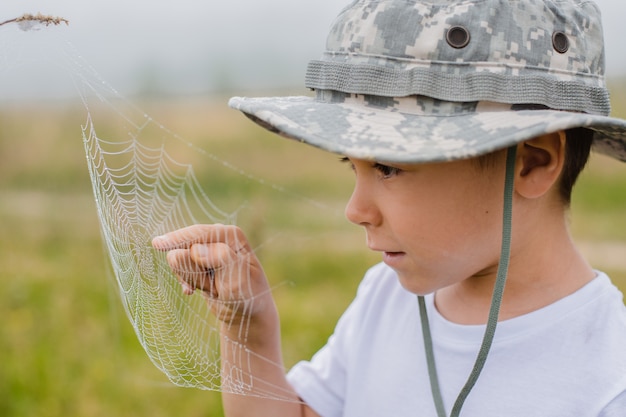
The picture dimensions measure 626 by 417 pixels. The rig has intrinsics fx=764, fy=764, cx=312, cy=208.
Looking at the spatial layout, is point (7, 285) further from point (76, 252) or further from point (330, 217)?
point (330, 217)

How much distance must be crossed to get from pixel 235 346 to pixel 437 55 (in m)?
0.70

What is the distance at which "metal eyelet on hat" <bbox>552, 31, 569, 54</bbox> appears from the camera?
1208 mm

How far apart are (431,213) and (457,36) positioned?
0.28 m

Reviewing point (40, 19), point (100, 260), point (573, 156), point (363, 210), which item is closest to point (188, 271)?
point (363, 210)

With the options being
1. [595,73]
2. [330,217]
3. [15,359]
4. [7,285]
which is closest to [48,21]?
[595,73]

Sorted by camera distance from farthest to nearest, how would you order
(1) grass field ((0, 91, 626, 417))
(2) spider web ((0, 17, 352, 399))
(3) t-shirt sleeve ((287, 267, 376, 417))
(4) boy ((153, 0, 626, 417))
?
(1) grass field ((0, 91, 626, 417)) < (3) t-shirt sleeve ((287, 267, 376, 417)) < (4) boy ((153, 0, 626, 417)) < (2) spider web ((0, 17, 352, 399))

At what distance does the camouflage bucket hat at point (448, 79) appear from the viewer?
113cm

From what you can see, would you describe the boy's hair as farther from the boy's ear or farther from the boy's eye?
the boy's eye

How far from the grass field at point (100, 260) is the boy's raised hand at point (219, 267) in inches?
11.4

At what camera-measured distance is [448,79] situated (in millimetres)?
1170

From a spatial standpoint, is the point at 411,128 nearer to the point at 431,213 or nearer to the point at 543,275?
the point at 431,213

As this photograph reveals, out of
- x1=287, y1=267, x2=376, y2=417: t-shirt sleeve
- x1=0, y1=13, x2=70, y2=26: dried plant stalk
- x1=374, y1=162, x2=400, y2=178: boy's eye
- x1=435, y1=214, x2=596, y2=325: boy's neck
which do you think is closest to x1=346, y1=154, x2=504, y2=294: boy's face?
x1=374, y1=162, x2=400, y2=178: boy's eye

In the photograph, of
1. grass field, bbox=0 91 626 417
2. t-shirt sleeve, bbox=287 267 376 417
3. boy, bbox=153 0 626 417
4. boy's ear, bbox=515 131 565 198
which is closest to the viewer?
boy, bbox=153 0 626 417

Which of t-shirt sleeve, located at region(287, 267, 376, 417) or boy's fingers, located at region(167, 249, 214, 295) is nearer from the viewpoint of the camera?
boy's fingers, located at region(167, 249, 214, 295)
